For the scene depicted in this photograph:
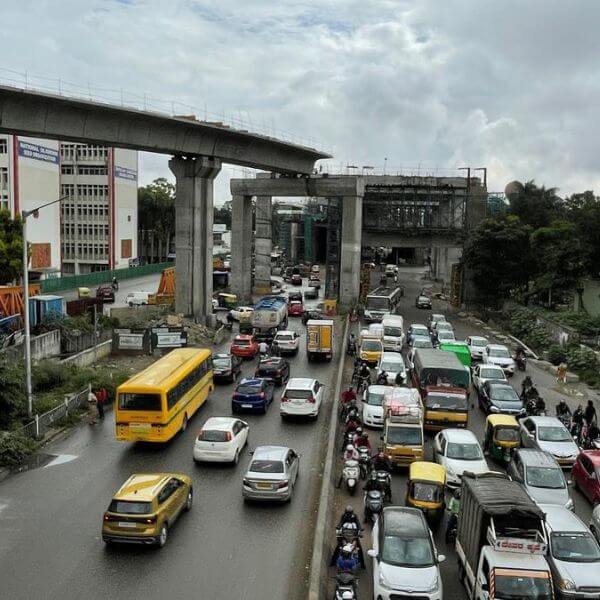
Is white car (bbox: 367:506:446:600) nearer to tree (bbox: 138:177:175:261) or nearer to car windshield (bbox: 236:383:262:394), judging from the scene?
car windshield (bbox: 236:383:262:394)

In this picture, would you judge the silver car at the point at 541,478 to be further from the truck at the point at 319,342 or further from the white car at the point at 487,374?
the truck at the point at 319,342

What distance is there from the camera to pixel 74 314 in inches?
1839

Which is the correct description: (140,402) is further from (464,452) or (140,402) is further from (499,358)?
(499,358)

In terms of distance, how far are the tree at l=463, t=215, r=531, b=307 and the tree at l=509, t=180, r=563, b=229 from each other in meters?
19.4

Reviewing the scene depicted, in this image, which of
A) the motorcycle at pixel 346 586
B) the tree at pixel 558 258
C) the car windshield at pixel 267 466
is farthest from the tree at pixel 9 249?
the motorcycle at pixel 346 586

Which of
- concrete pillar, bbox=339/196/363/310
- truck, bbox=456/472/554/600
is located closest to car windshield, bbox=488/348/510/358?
truck, bbox=456/472/554/600

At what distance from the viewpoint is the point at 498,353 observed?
123 ft

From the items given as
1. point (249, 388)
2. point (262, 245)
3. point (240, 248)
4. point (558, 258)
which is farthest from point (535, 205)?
point (249, 388)

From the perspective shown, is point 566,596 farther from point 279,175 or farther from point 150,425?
point 279,175

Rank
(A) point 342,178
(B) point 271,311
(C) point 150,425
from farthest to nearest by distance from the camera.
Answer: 1. (A) point 342,178
2. (B) point 271,311
3. (C) point 150,425

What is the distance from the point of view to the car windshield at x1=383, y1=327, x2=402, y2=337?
41.6m

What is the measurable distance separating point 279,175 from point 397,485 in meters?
47.6

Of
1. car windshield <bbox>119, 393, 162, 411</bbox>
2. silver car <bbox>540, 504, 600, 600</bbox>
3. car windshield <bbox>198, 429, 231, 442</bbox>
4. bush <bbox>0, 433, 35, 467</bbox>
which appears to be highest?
car windshield <bbox>119, 393, 162, 411</bbox>

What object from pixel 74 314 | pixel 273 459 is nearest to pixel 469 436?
pixel 273 459
